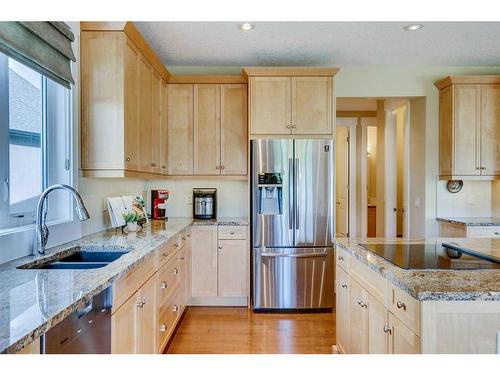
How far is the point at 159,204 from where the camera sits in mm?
3918

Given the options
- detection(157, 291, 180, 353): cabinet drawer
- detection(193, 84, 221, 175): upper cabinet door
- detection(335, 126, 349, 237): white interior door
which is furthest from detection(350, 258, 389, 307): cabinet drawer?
detection(335, 126, 349, 237): white interior door

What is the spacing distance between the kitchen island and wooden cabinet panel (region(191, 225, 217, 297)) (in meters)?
1.89

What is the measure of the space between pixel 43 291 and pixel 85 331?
215 mm

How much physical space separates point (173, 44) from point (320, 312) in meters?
2.95

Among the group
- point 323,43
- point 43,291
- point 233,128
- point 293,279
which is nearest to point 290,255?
point 293,279

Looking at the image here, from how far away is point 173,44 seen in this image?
3320mm

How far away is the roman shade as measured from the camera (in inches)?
66.1

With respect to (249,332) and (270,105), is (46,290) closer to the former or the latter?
(249,332)

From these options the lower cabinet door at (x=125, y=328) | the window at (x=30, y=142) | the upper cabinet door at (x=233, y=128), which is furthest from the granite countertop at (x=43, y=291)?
the upper cabinet door at (x=233, y=128)

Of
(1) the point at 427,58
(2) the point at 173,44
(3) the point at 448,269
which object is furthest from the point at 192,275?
(1) the point at 427,58

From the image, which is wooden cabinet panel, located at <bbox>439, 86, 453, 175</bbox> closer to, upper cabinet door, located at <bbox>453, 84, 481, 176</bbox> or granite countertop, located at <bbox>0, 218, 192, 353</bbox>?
upper cabinet door, located at <bbox>453, 84, 481, 176</bbox>
